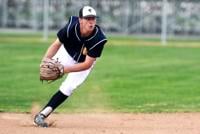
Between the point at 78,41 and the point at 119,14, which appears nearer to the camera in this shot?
the point at 78,41

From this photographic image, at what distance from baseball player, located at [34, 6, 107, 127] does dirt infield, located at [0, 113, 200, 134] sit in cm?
50

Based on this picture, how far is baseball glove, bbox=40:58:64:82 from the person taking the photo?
393 inches

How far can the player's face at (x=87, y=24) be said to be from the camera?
31.6 feet

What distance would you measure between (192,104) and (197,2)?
3019cm

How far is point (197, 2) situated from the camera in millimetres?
43594

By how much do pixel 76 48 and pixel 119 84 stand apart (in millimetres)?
7601

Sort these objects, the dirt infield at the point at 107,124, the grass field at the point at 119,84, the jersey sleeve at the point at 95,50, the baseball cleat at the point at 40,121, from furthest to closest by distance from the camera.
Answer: the grass field at the point at 119,84, the baseball cleat at the point at 40,121, the jersey sleeve at the point at 95,50, the dirt infield at the point at 107,124

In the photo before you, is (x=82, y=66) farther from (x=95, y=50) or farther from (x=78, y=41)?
(x=78, y=41)

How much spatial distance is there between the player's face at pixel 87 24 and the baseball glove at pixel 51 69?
641 millimetres

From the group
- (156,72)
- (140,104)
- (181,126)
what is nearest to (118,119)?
(181,126)

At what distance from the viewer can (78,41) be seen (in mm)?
10062

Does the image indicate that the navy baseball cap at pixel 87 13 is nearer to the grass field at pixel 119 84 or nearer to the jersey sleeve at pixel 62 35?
the jersey sleeve at pixel 62 35

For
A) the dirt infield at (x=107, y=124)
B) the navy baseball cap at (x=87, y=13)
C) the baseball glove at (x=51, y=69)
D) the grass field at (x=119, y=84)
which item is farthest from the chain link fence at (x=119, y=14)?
the navy baseball cap at (x=87, y=13)

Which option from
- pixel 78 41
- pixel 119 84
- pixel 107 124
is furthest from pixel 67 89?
pixel 119 84
